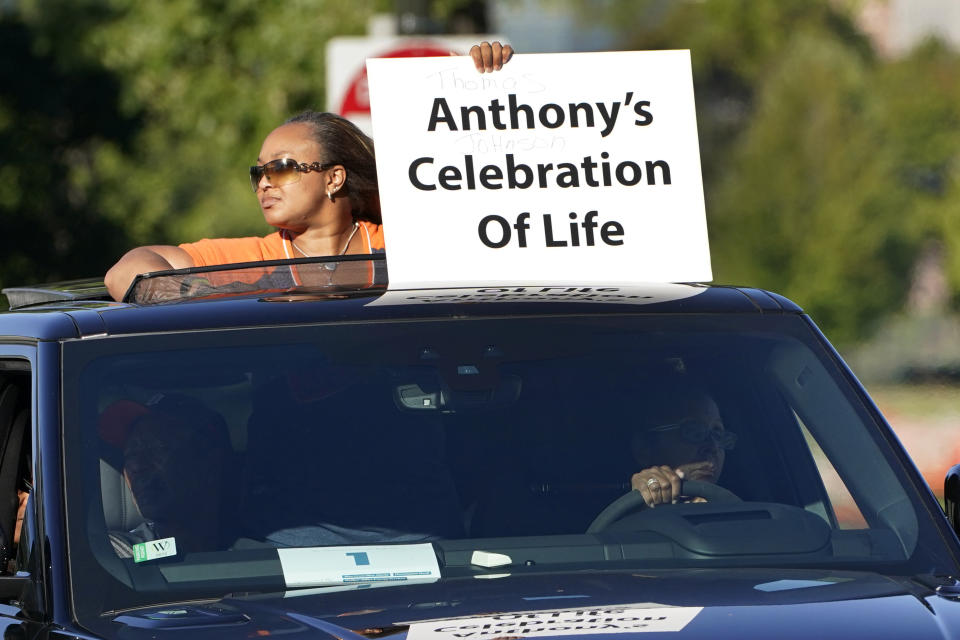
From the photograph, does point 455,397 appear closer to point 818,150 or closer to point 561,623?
point 561,623

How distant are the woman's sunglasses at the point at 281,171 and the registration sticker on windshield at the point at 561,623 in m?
2.97

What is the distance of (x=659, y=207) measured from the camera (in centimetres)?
465

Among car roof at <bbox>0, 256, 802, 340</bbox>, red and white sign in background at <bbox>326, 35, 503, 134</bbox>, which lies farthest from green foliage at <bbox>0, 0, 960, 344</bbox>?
car roof at <bbox>0, 256, 802, 340</bbox>

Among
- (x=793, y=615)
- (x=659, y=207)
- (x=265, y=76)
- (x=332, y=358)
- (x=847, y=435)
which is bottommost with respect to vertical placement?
(x=793, y=615)

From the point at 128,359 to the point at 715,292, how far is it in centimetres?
127

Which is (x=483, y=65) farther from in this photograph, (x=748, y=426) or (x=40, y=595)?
(x=40, y=595)

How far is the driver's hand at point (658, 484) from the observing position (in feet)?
12.7

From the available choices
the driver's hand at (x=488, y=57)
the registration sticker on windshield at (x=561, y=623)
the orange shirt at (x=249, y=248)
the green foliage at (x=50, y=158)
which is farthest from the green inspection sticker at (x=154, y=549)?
the green foliage at (x=50, y=158)

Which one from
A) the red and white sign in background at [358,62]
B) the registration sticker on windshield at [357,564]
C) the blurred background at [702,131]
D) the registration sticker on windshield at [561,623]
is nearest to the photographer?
the registration sticker on windshield at [561,623]

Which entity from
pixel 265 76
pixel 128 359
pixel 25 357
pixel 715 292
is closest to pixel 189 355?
pixel 128 359

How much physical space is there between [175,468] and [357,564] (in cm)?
48

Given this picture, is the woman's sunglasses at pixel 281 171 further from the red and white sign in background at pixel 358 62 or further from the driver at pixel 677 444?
the red and white sign in background at pixel 358 62

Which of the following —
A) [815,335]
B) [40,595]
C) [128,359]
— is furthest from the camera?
[815,335]

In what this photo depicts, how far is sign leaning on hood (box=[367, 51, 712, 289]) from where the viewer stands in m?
4.57
